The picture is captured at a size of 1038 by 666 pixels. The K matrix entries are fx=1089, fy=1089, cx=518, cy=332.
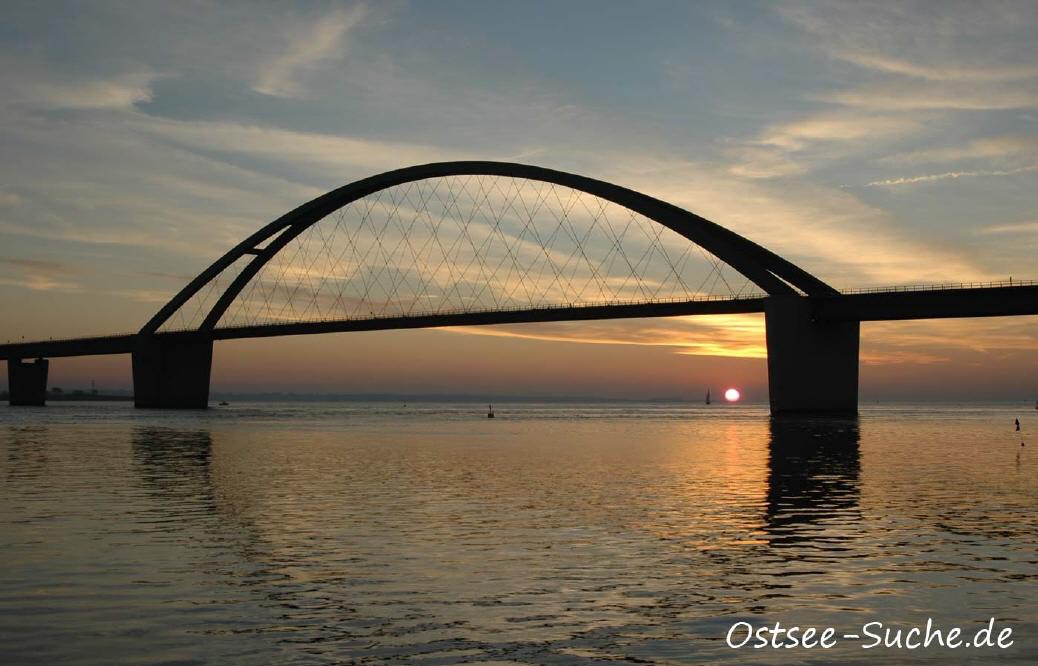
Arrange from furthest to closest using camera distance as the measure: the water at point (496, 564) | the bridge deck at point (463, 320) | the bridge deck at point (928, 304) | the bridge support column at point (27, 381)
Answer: the bridge support column at point (27, 381), the bridge deck at point (463, 320), the bridge deck at point (928, 304), the water at point (496, 564)

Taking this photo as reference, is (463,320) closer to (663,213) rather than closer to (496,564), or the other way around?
(663,213)

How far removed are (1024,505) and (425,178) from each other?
87.6 meters

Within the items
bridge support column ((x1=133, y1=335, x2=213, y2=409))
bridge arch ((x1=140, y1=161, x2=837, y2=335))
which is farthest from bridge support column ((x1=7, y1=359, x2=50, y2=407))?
bridge arch ((x1=140, y1=161, x2=837, y2=335))

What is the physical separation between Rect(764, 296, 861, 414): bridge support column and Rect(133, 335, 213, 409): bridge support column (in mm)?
78603

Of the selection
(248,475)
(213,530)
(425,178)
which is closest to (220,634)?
(213,530)

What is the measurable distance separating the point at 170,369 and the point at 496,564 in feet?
458

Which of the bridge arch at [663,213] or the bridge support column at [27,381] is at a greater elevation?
the bridge arch at [663,213]

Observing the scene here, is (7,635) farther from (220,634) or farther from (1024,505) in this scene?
(1024,505)

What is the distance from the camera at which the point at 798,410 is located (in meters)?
97.0

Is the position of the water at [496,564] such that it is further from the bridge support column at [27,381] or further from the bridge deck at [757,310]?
the bridge support column at [27,381]

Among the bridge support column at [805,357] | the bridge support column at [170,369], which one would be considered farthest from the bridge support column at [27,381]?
the bridge support column at [805,357]

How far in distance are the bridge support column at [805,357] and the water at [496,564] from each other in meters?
61.1

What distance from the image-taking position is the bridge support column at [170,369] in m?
145


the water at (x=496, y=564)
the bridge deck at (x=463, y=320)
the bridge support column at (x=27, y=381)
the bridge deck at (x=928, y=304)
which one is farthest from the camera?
the bridge support column at (x=27, y=381)
